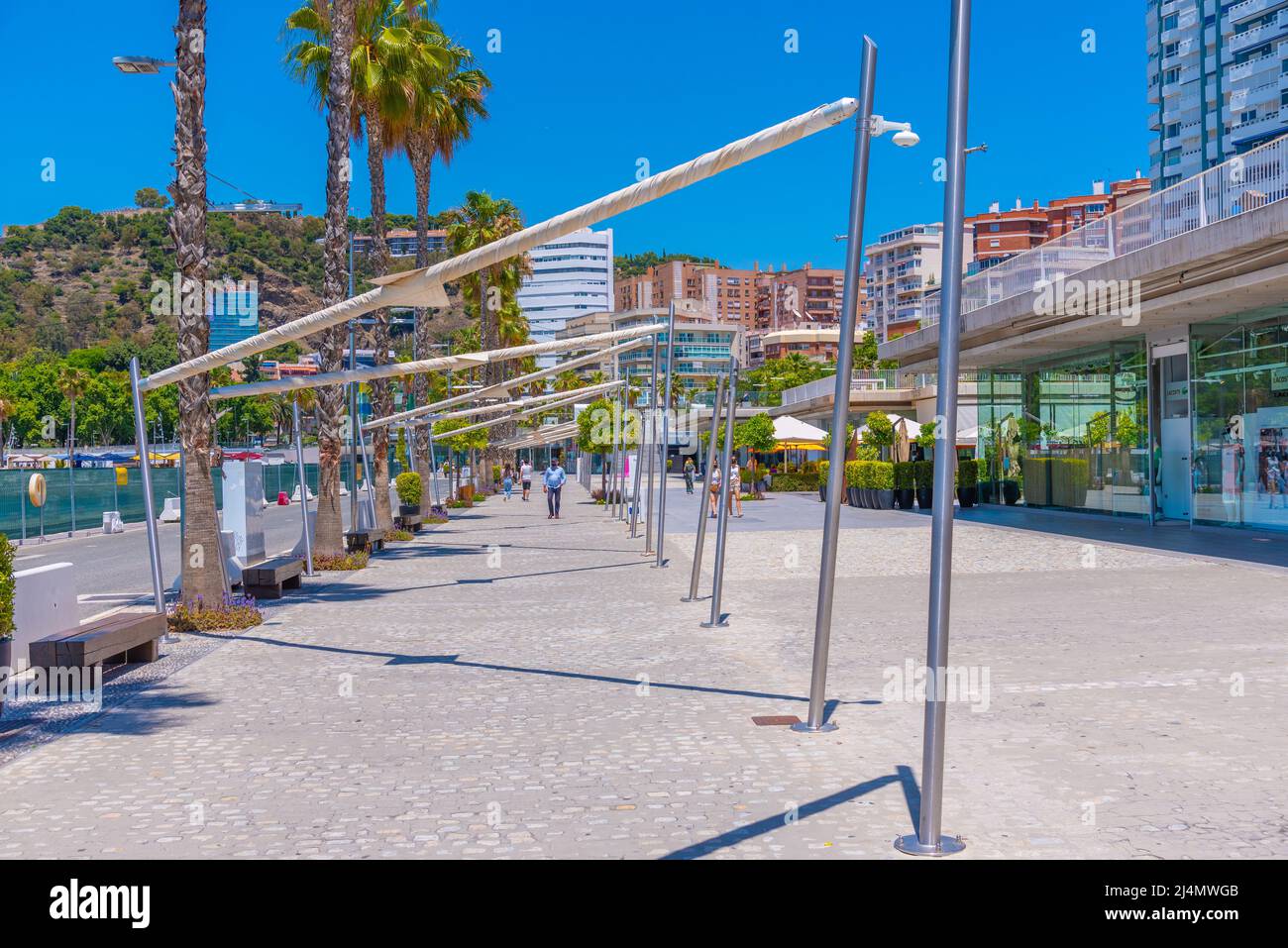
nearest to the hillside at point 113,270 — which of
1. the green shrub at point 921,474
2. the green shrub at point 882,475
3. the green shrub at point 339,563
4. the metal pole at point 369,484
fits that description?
the green shrub at point 882,475

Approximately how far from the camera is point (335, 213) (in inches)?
693

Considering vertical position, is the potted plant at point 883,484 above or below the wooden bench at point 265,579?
above

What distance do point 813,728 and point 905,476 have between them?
25627mm

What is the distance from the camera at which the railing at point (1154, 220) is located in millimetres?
15805

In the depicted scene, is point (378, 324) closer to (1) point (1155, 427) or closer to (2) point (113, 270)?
(1) point (1155, 427)

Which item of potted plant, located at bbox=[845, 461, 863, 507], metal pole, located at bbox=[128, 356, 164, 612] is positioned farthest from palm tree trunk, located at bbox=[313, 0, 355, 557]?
potted plant, located at bbox=[845, 461, 863, 507]

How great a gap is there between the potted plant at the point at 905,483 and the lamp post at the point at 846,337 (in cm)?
2532

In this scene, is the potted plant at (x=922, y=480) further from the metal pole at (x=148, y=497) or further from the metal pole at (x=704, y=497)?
the metal pole at (x=148, y=497)

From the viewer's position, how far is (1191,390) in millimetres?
22047

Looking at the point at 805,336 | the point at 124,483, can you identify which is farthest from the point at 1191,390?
the point at 805,336

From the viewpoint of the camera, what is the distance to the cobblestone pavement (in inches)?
204

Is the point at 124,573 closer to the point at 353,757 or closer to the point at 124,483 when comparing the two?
the point at 353,757

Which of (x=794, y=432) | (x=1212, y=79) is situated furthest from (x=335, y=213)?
(x=1212, y=79)
